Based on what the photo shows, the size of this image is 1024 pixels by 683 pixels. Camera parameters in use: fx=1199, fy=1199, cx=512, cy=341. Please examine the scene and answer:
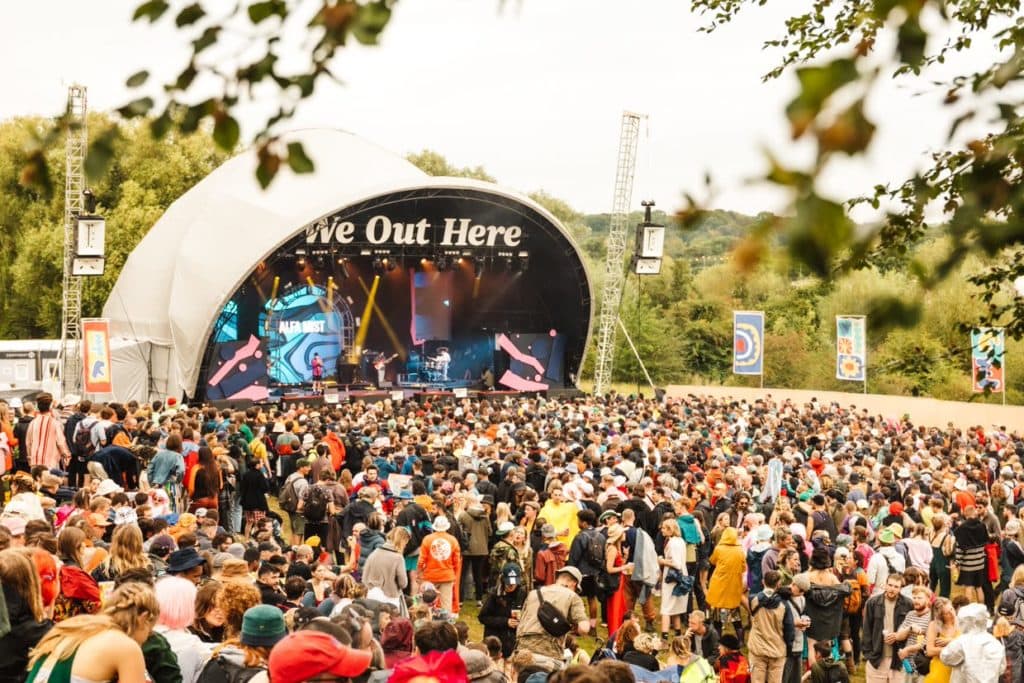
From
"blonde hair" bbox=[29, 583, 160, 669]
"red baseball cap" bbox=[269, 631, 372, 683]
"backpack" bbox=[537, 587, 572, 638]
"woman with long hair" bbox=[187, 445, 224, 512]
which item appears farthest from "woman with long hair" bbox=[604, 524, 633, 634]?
"red baseball cap" bbox=[269, 631, 372, 683]

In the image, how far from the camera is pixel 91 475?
1154 cm

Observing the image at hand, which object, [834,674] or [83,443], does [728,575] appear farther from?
[83,443]

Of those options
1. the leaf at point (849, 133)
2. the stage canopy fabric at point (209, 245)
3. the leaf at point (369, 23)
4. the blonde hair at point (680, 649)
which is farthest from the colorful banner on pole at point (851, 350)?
the leaf at point (849, 133)

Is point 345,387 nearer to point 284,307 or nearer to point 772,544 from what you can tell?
point 284,307

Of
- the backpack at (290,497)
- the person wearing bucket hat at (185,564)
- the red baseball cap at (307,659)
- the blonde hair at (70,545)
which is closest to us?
the red baseball cap at (307,659)

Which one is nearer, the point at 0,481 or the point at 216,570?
the point at 216,570

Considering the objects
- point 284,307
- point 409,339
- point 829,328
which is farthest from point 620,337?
point 284,307

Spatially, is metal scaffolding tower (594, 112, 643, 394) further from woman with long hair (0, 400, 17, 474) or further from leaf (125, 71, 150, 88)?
leaf (125, 71, 150, 88)

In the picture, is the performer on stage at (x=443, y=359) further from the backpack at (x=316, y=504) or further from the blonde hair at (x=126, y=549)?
the blonde hair at (x=126, y=549)

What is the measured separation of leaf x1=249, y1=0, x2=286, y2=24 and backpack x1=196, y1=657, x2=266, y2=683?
2889mm

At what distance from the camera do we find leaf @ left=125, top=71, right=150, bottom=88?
2445mm

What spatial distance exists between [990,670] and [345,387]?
27.1 meters

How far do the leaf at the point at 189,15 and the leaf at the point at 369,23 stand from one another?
0.38 m

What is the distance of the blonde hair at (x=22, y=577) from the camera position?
535 centimetres
